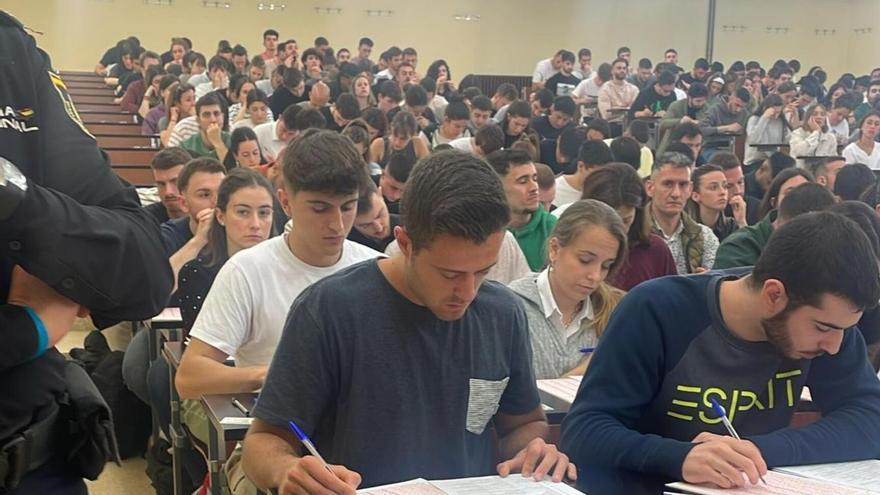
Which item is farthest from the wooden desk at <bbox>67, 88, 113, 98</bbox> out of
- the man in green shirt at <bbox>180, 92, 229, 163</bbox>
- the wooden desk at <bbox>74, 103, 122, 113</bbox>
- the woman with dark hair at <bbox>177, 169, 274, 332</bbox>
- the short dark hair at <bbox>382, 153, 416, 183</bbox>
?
the woman with dark hair at <bbox>177, 169, 274, 332</bbox>

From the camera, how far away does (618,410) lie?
80.7 inches

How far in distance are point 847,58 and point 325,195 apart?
20.6 m

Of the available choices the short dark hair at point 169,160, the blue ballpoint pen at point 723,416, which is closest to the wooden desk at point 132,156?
the short dark hair at point 169,160

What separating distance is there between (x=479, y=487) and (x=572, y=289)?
1627 millimetres

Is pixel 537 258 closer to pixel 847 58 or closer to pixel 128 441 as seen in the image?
pixel 128 441

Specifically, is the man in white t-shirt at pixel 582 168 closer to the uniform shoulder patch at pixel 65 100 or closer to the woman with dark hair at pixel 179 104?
the woman with dark hair at pixel 179 104

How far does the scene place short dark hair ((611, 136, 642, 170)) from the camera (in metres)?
6.68

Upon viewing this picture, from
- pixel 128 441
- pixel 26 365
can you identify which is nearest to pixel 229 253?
pixel 128 441

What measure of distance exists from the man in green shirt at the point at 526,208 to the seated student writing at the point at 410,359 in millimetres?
2765

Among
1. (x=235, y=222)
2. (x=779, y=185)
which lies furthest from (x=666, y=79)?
(x=235, y=222)

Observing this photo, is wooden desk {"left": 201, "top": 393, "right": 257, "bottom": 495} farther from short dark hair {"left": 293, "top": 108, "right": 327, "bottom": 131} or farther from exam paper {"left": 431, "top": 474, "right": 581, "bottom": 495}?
short dark hair {"left": 293, "top": 108, "right": 327, "bottom": 131}

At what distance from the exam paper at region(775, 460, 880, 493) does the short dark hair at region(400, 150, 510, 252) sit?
772 mm

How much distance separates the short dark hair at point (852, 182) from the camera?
5801 millimetres

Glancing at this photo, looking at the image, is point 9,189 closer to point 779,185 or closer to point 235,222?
point 235,222
